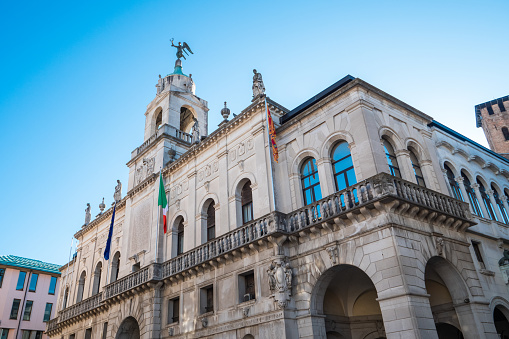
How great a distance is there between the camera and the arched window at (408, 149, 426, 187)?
1686cm

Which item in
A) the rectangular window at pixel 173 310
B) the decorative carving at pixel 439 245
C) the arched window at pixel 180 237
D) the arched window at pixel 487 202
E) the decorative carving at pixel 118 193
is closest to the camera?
the decorative carving at pixel 439 245

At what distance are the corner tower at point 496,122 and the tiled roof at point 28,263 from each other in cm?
5390

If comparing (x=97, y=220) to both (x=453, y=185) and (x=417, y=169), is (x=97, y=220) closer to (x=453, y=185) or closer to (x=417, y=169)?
(x=417, y=169)

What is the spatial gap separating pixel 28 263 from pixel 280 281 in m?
40.6

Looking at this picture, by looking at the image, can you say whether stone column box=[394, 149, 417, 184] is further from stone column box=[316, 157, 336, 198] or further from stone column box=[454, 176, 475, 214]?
stone column box=[454, 176, 475, 214]

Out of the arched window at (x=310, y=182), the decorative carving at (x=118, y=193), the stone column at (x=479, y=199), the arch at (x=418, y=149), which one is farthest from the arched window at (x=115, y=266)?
the stone column at (x=479, y=199)

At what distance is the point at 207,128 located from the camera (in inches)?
1178

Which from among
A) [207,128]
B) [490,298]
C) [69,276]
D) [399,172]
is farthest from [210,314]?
[69,276]

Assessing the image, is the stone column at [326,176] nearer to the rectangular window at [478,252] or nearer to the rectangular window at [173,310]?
the rectangular window at [478,252]

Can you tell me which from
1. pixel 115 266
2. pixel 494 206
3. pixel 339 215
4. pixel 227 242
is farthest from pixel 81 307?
pixel 494 206

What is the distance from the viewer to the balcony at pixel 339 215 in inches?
527

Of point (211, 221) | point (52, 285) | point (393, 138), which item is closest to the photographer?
point (393, 138)

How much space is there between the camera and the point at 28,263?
45.1 meters

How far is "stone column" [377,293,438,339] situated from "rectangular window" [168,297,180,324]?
1167 cm
